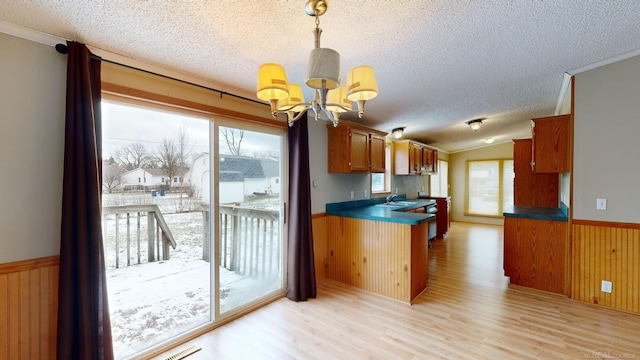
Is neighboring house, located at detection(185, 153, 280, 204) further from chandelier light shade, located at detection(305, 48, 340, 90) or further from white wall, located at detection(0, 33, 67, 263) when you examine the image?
chandelier light shade, located at detection(305, 48, 340, 90)

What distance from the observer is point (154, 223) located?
7.31 feet

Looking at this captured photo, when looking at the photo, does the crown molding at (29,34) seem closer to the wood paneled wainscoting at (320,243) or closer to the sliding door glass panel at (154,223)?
the sliding door glass panel at (154,223)

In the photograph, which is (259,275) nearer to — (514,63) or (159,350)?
(159,350)

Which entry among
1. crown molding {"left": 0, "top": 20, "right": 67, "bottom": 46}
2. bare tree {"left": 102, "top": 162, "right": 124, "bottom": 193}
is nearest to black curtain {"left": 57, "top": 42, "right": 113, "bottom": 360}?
crown molding {"left": 0, "top": 20, "right": 67, "bottom": 46}

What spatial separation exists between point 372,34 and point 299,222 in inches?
79.4

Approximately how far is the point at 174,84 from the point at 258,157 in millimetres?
1095

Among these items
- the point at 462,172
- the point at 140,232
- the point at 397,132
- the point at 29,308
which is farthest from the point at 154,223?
the point at 462,172

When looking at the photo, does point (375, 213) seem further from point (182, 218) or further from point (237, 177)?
point (182, 218)

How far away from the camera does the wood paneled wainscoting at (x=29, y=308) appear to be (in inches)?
59.8

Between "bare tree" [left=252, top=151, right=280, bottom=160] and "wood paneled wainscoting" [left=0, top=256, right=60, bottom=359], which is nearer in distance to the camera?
"wood paneled wainscoting" [left=0, top=256, right=60, bottom=359]

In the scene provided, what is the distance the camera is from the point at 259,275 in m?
3.06

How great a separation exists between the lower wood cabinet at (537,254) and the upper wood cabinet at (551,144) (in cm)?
66

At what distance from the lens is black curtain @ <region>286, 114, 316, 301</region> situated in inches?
118

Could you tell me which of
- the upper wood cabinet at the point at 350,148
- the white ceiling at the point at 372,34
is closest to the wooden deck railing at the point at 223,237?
the upper wood cabinet at the point at 350,148
